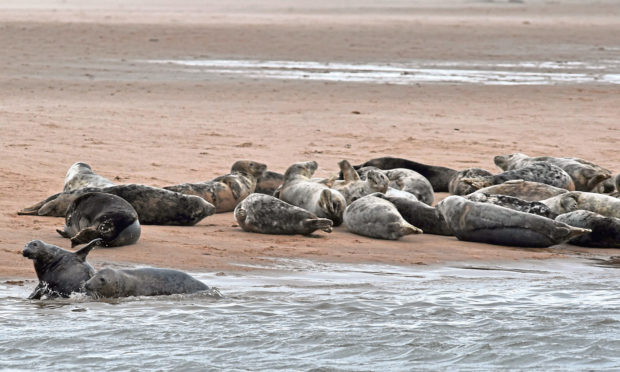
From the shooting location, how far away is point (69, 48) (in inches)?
1008

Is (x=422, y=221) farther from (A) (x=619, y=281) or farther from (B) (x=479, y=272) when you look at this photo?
(A) (x=619, y=281)

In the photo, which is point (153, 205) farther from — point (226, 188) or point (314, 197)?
point (314, 197)

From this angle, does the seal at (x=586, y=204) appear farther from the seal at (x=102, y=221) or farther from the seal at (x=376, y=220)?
the seal at (x=102, y=221)

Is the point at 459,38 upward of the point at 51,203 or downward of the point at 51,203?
upward

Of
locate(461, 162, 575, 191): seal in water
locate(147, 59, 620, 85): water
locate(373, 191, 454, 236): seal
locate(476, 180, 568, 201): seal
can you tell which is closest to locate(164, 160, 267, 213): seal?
locate(373, 191, 454, 236): seal

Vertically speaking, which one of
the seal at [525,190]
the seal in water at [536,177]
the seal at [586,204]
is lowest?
the seal at [586,204]

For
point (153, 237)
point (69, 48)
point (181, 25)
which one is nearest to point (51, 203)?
point (153, 237)

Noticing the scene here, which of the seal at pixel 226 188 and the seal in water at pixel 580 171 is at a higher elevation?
the seal in water at pixel 580 171

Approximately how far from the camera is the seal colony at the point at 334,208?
5.91 metres

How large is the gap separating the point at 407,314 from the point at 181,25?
97.4ft

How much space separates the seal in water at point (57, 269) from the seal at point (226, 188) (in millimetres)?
2701

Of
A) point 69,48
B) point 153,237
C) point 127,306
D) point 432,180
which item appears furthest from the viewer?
point 69,48

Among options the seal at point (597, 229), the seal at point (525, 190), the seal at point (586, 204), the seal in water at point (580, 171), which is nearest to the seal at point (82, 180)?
the seal at point (525, 190)

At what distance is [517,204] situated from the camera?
8.09 metres
